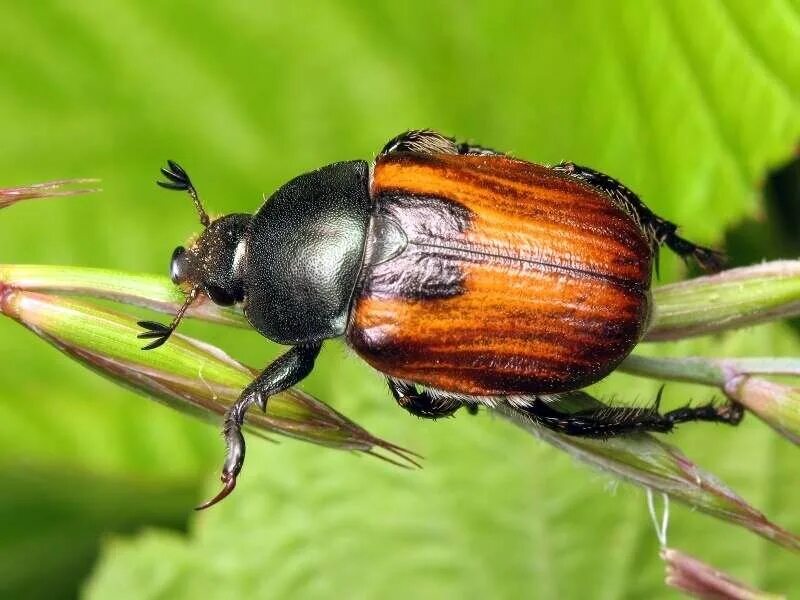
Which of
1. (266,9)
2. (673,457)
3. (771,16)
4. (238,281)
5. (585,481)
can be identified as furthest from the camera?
(266,9)

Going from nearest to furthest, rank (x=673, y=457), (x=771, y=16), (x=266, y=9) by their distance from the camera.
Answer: (x=673, y=457), (x=771, y=16), (x=266, y=9)

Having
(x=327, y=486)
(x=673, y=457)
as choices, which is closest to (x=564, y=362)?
(x=673, y=457)

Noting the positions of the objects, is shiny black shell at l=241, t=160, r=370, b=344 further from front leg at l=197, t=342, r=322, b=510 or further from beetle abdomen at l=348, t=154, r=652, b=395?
front leg at l=197, t=342, r=322, b=510

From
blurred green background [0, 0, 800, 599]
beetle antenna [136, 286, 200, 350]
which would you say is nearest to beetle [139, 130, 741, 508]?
beetle antenna [136, 286, 200, 350]

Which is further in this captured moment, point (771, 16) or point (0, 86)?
point (0, 86)

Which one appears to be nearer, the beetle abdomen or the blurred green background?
the beetle abdomen

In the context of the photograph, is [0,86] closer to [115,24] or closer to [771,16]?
[115,24]

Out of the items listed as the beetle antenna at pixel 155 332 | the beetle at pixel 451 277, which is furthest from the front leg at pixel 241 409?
the beetle antenna at pixel 155 332
